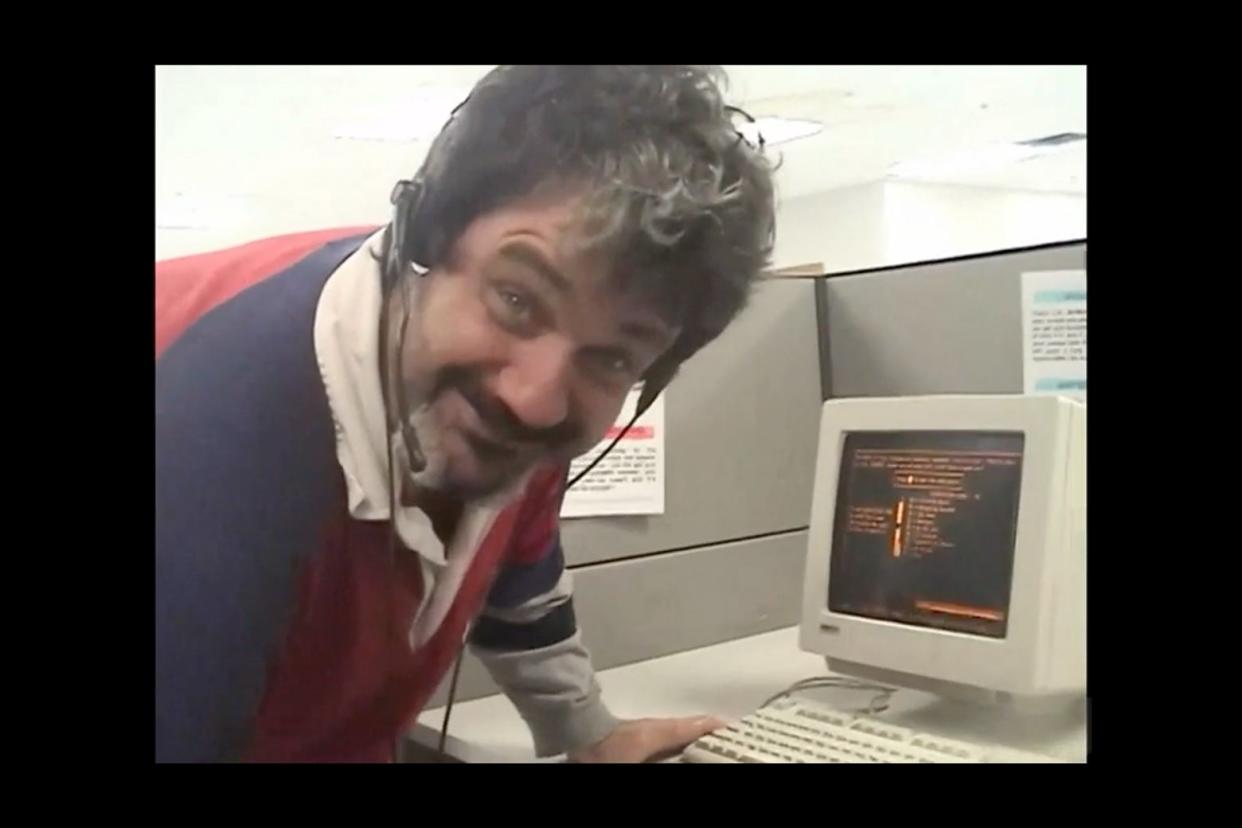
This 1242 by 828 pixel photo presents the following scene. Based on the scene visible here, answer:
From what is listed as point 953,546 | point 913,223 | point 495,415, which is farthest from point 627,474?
point 913,223

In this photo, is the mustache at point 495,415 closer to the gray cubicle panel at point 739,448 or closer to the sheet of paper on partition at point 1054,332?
the gray cubicle panel at point 739,448

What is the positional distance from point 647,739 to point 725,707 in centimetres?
9

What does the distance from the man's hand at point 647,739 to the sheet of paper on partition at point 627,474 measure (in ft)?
0.74

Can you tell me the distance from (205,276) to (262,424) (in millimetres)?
142

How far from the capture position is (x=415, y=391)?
960 mm

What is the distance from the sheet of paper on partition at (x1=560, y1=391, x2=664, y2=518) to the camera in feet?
3.61

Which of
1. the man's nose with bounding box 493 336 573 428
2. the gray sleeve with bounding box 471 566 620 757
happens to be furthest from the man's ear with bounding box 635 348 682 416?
the gray sleeve with bounding box 471 566 620 757

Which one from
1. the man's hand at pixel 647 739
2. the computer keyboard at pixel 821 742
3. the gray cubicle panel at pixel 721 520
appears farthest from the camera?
the gray cubicle panel at pixel 721 520

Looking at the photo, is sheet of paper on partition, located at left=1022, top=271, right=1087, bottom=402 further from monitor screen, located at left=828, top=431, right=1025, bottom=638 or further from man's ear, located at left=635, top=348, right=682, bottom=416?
man's ear, located at left=635, top=348, right=682, bottom=416

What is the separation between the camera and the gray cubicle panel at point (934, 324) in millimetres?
1217

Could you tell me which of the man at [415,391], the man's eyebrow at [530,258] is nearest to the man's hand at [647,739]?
the man at [415,391]

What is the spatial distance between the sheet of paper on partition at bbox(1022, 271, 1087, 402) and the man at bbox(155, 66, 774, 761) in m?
0.36
